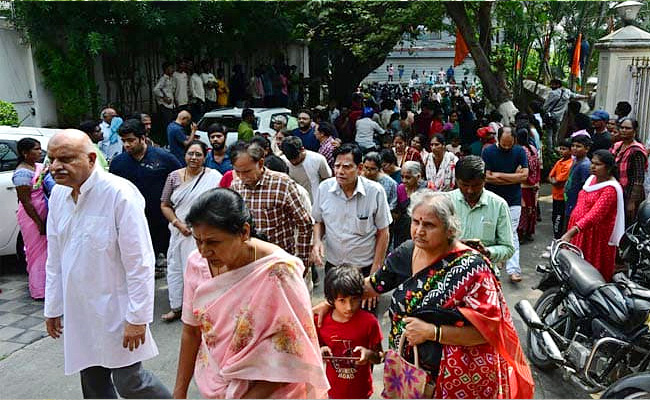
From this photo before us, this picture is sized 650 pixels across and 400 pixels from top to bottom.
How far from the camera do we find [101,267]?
3.24m

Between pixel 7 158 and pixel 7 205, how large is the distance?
22.0 inches

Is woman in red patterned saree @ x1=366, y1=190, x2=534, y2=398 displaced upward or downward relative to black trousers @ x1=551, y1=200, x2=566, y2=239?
upward

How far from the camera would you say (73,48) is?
37.9ft

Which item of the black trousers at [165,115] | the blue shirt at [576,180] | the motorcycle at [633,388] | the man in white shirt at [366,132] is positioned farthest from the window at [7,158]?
the black trousers at [165,115]

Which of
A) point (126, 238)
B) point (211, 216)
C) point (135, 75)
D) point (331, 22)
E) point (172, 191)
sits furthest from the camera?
point (331, 22)

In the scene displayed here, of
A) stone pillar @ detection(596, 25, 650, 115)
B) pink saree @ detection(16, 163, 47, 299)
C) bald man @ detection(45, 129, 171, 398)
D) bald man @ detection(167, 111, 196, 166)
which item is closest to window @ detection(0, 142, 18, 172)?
pink saree @ detection(16, 163, 47, 299)

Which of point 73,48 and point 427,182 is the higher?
point 73,48

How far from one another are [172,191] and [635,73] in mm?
7858

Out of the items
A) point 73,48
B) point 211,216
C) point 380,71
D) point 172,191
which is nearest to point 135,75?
point 73,48

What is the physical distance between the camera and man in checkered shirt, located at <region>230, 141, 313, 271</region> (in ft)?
14.3

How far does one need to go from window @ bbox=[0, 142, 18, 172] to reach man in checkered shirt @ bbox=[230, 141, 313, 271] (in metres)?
3.55

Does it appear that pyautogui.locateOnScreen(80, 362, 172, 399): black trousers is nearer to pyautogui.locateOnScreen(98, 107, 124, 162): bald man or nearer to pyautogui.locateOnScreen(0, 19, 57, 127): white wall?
pyautogui.locateOnScreen(98, 107, 124, 162): bald man

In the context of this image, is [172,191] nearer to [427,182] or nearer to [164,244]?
[164,244]

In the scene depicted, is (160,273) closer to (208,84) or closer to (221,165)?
(221,165)
